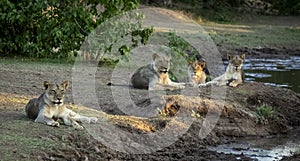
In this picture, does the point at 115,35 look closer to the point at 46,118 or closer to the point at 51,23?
the point at 51,23

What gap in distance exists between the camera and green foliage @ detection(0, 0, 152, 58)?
1667 cm

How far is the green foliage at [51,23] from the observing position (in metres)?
16.7

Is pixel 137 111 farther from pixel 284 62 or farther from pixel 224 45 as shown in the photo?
pixel 224 45

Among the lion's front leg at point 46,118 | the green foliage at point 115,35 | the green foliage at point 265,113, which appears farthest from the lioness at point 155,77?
the lion's front leg at point 46,118

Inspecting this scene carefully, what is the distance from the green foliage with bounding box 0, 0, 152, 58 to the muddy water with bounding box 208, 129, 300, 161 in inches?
235

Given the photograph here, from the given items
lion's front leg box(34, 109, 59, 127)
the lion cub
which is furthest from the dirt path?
the lion cub

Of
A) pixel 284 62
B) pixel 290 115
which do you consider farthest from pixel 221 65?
pixel 290 115

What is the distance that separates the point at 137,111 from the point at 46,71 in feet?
12.5

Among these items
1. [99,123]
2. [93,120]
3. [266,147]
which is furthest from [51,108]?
[266,147]

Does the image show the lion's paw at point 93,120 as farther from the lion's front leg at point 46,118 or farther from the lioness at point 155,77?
the lioness at point 155,77

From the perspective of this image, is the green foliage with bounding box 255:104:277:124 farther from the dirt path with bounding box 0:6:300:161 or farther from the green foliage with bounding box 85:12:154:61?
the green foliage with bounding box 85:12:154:61

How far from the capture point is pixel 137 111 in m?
12.0

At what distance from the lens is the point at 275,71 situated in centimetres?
2062

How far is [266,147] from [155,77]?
315cm
